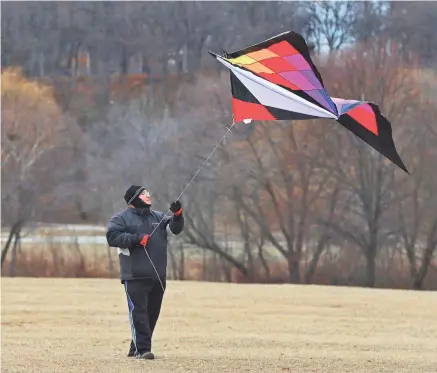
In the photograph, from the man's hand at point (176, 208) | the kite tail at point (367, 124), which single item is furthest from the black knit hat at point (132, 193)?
the kite tail at point (367, 124)

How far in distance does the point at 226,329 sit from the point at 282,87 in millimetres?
Result: 7111

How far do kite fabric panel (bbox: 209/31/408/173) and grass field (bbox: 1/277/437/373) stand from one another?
246 cm

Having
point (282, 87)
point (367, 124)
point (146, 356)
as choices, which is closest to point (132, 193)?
point (146, 356)

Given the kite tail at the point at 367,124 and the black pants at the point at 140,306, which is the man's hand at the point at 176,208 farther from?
the kite tail at the point at 367,124

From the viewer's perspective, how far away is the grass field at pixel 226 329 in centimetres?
1084

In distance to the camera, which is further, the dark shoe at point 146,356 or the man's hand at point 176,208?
the dark shoe at point 146,356

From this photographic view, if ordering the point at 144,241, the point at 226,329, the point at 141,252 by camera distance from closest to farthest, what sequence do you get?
the point at 144,241 < the point at 141,252 < the point at 226,329

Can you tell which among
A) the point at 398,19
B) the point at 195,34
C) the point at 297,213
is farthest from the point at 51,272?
the point at 195,34

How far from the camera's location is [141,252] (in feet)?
34.5

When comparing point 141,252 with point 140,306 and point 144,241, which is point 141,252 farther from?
point 140,306

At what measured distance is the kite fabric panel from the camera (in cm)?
1058

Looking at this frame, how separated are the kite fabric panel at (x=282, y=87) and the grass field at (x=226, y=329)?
2.46 meters

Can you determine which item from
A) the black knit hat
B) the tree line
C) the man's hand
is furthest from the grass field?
the tree line

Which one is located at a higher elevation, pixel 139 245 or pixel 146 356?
pixel 139 245
